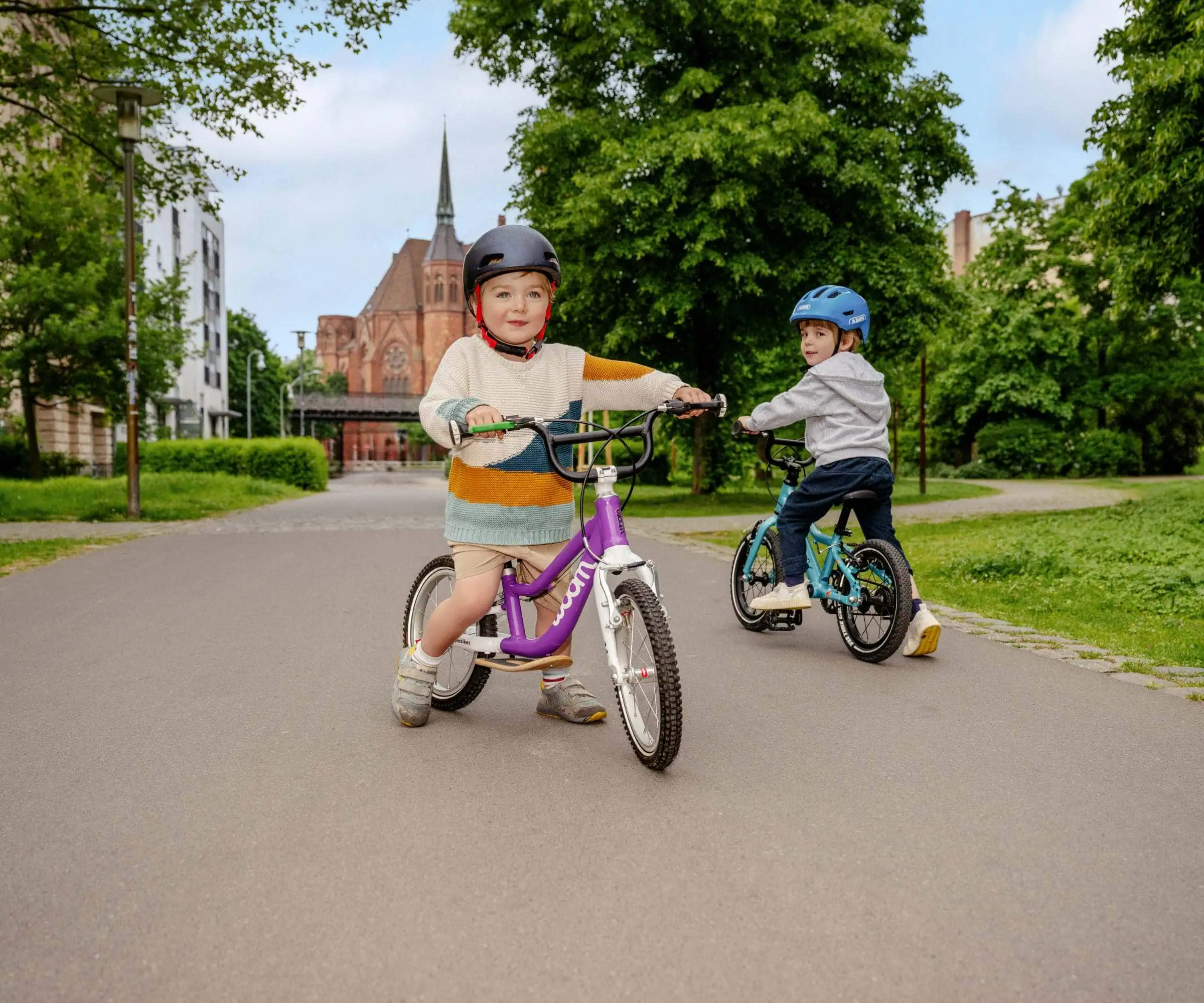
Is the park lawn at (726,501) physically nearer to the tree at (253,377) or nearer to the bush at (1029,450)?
the bush at (1029,450)

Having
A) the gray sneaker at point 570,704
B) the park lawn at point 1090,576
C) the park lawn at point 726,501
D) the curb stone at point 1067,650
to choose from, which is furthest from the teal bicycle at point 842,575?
the park lawn at point 726,501

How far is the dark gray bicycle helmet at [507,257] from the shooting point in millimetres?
4090

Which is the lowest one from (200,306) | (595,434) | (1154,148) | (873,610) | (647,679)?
(873,610)

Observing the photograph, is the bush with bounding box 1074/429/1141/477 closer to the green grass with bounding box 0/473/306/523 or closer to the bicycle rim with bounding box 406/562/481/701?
the green grass with bounding box 0/473/306/523

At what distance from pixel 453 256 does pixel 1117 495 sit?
106831mm

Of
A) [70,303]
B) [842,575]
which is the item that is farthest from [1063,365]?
[842,575]

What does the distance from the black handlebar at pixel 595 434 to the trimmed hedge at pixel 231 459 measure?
3659 cm

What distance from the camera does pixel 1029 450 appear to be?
45.4m

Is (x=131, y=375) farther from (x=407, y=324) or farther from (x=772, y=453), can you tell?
(x=407, y=324)

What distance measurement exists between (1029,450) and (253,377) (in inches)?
2738

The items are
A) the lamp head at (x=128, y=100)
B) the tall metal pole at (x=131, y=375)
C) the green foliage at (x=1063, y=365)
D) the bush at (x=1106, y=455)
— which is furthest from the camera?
the bush at (x=1106, y=455)

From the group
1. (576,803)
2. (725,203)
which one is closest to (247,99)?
(725,203)

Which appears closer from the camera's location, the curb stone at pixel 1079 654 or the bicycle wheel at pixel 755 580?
the curb stone at pixel 1079 654

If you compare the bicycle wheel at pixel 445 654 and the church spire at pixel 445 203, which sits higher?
the church spire at pixel 445 203
